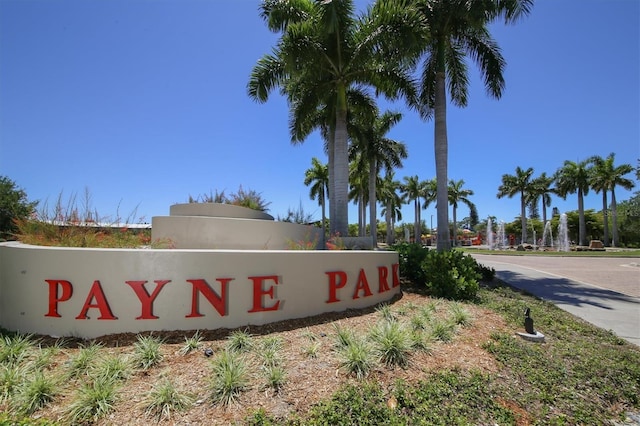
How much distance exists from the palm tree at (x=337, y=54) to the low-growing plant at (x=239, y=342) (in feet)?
23.9

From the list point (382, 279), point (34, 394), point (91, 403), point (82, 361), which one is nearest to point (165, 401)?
point (91, 403)

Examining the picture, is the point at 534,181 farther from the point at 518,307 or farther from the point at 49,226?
the point at 49,226

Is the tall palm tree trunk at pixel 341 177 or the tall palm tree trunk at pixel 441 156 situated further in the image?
the tall palm tree trunk at pixel 441 156

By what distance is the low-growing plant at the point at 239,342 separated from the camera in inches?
168

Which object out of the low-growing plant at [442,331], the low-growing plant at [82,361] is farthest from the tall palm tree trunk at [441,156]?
the low-growing plant at [82,361]

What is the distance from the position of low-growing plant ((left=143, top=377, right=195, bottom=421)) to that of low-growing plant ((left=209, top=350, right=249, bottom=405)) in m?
0.25

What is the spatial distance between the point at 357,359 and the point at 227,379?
1.48m

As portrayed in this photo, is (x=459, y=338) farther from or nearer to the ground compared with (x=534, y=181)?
nearer to the ground

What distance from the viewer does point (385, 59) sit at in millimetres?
10695

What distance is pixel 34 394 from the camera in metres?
3.18

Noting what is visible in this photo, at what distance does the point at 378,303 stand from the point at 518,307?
3.22 metres

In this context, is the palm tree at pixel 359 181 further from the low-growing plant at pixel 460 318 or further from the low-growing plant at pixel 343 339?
the low-growing plant at pixel 343 339

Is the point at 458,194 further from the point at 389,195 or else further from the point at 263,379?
the point at 263,379

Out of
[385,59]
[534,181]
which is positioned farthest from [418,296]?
[534,181]
